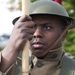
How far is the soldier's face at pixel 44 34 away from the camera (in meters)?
4.16

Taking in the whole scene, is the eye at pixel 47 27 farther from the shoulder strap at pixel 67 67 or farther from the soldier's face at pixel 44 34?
the shoulder strap at pixel 67 67

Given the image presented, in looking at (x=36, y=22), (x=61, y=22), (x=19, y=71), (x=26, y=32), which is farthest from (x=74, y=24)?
(x=26, y=32)

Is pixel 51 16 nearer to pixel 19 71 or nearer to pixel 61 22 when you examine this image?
pixel 61 22

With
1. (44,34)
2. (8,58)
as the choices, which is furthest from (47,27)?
(8,58)

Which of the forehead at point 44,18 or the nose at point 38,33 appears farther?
the forehead at point 44,18

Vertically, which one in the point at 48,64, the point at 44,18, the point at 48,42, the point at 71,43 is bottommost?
the point at 71,43

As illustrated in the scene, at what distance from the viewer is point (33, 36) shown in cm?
415

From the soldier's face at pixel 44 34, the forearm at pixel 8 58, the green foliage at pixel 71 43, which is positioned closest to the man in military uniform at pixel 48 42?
the soldier's face at pixel 44 34

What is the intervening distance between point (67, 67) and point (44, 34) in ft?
1.19

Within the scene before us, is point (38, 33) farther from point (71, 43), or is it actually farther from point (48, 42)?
point (71, 43)

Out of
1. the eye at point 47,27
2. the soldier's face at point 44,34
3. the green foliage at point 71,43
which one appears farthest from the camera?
the green foliage at point 71,43

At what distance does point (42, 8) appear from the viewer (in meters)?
4.42

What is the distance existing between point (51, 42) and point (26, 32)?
0.66 meters

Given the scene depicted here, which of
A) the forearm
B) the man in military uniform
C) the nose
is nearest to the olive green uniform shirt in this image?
the man in military uniform
